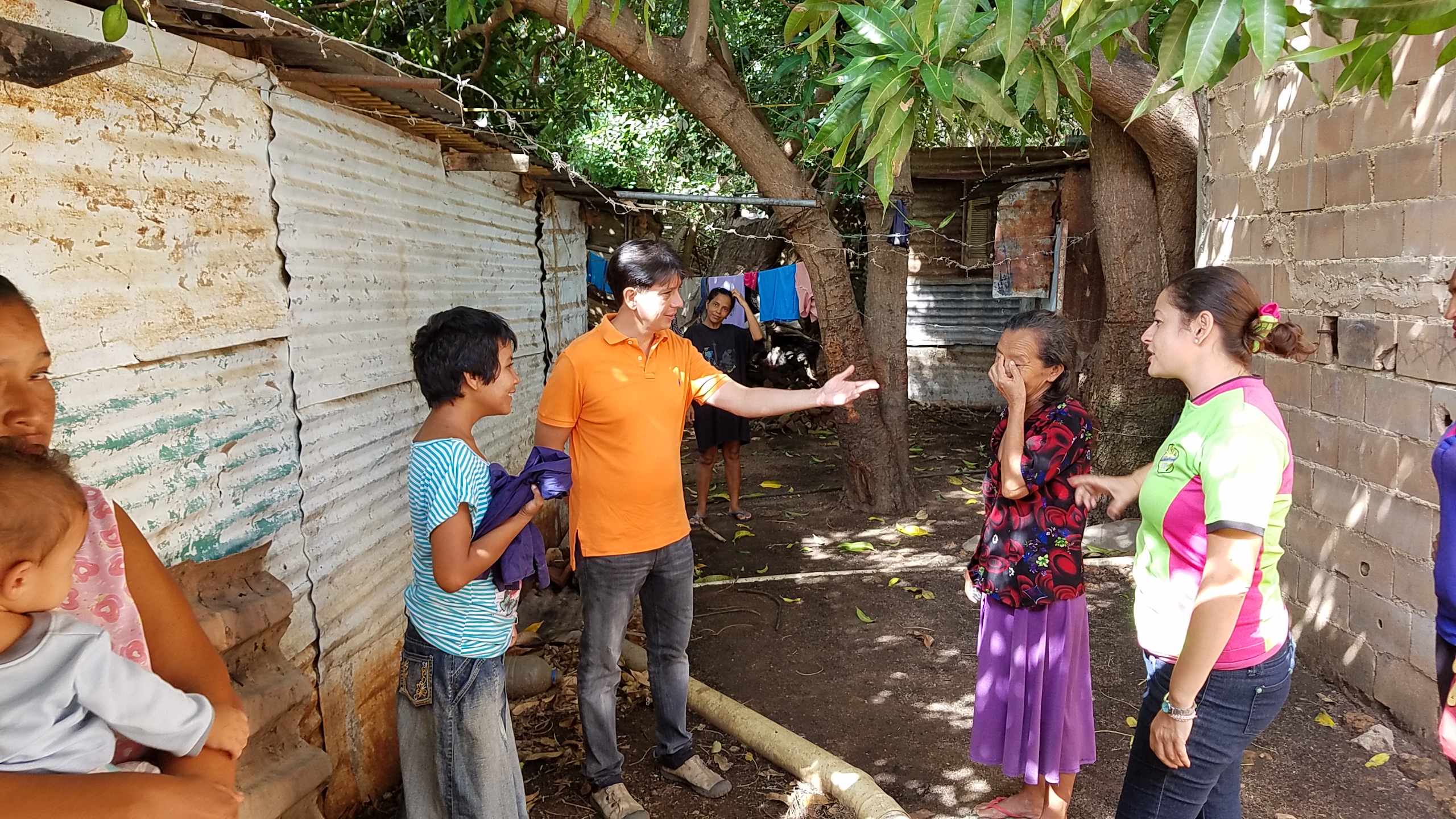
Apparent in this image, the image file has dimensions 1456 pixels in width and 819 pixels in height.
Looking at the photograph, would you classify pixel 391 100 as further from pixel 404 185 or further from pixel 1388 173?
pixel 1388 173

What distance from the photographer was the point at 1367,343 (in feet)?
13.3

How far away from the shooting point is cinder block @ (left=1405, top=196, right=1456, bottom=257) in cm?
354

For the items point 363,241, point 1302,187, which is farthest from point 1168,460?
point 1302,187

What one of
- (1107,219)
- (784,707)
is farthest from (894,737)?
(1107,219)

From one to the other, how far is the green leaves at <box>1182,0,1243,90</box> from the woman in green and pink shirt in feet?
2.81

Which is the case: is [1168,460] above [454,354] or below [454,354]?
below

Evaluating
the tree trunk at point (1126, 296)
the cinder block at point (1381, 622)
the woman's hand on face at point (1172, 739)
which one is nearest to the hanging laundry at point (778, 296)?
the tree trunk at point (1126, 296)

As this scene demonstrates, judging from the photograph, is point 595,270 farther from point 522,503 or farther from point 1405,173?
point 522,503

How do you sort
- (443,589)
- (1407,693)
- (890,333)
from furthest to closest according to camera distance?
1. (890,333)
2. (1407,693)
3. (443,589)

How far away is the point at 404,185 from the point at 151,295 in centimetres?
190

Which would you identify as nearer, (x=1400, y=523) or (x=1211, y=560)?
(x=1211, y=560)

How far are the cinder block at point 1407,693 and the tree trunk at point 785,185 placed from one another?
379cm

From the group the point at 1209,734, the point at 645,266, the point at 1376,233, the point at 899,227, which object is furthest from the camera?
the point at 899,227

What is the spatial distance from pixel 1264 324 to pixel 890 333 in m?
5.15
